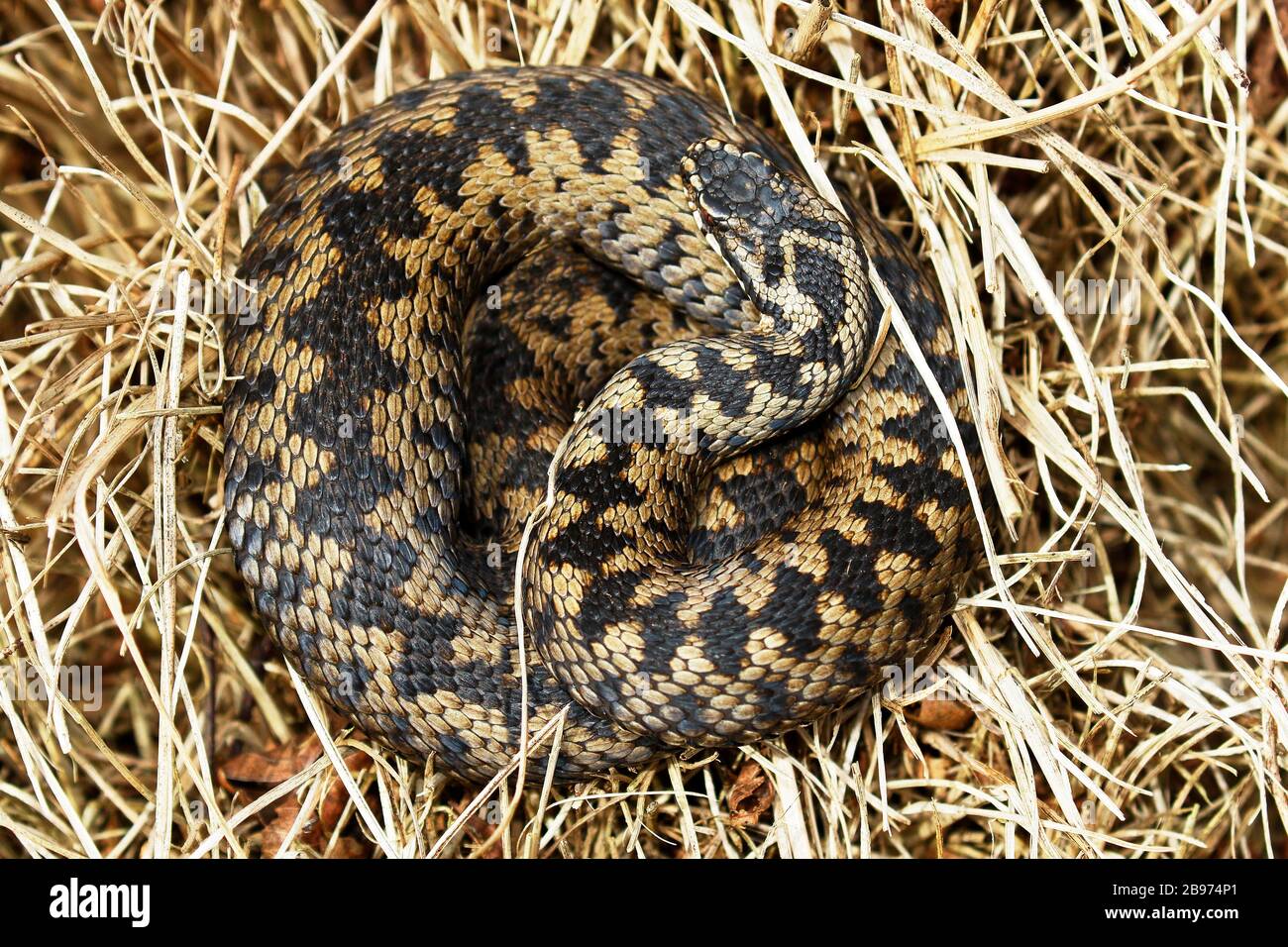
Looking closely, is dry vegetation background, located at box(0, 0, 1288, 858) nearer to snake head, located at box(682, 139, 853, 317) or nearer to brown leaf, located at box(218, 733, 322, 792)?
brown leaf, located at box(218, 733, 322, 792)

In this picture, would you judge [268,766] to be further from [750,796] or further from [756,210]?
[756,210]

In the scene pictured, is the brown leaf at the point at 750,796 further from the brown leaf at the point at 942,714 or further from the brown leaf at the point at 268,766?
the brown leaf at the point at 268,766

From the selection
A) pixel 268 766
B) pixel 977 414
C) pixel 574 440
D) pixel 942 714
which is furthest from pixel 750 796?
pixel 268 766

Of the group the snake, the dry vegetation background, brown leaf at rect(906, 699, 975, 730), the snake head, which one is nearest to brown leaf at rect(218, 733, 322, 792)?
the dry vegetation background

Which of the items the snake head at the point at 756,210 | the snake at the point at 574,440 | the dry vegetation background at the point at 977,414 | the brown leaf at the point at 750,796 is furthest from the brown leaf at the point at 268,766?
the snake head at the point at 756,210
